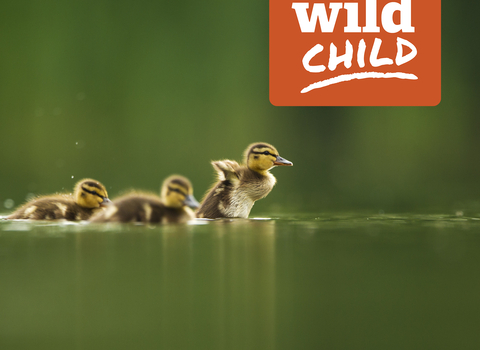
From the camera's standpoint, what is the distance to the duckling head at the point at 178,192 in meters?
3.84

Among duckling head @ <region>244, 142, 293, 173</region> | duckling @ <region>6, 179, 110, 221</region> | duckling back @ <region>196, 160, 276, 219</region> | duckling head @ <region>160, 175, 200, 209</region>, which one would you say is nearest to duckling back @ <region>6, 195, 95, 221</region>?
duckling @ <region>6, 179, 110, 221</region>

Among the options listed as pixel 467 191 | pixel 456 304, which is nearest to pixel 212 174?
pixel 456 304

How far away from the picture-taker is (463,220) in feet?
14.2

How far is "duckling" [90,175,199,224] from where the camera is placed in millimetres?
3850

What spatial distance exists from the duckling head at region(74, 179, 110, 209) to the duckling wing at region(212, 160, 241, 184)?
83 cm

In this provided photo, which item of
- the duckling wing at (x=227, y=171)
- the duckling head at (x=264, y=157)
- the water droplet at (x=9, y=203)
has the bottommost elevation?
the water droplet at (x=9, y=203)

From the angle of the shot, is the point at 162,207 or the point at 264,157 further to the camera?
the point at 264,157

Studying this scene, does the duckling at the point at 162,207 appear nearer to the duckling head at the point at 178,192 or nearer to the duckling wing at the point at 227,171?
the duckling head at the point at 178,192

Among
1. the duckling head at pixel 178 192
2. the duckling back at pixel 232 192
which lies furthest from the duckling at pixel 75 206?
the duckling back at pixel 232 192

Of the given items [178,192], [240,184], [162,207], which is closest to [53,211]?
[162,207]

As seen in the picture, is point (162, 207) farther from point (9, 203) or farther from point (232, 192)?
point (9, 203)

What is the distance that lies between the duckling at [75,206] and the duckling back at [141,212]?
30 cm

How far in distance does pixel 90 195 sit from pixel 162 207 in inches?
24.0

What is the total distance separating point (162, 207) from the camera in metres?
3.91
